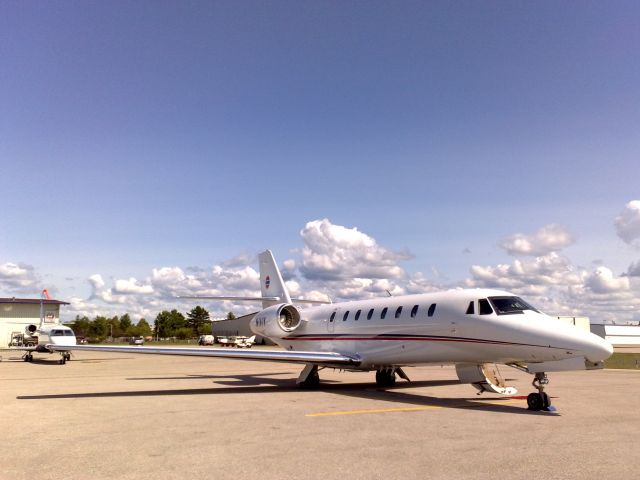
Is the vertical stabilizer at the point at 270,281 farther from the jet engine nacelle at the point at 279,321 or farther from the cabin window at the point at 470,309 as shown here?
the cabin window at the point at 470,309

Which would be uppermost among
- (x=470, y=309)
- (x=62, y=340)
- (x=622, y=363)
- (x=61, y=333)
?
(x=470, y=309)

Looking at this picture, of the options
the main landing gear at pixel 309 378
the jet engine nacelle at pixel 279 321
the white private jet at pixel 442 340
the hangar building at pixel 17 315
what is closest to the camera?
the white private jet at pixel 442 340

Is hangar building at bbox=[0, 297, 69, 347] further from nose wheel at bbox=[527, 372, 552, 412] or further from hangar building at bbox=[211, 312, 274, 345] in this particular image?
nose wheel at bbox=[527, 372, 552, 412]

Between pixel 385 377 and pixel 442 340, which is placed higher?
pixel 442 340

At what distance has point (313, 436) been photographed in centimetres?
893

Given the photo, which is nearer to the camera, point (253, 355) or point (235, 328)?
point (253, 355)

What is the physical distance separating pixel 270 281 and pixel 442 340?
11916 mm

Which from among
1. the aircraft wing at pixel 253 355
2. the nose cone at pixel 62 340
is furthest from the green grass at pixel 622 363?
the nose cone at pixel 62 340

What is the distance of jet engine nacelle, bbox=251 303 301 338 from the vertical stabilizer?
8.32ft

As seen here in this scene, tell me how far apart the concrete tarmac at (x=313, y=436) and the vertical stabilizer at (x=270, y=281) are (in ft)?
27.3

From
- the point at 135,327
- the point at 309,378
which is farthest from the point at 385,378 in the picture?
the point at 135,327

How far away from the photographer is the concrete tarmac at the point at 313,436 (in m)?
6.70

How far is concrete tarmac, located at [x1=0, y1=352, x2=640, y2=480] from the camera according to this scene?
6.70 meters

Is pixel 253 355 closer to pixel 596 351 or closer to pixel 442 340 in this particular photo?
pixel 442 340
